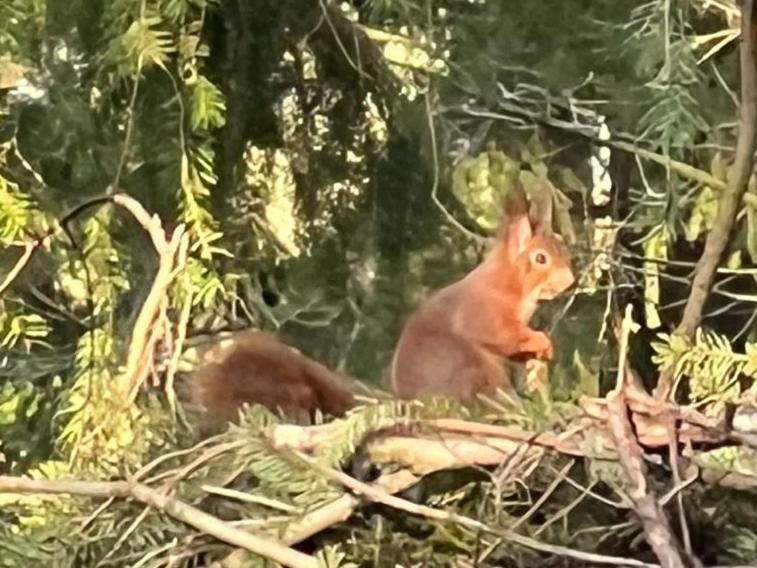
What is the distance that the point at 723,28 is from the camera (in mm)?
457

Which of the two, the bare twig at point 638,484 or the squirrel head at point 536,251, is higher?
the squirrel head at point 536,251

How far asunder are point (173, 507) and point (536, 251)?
0.16 metres

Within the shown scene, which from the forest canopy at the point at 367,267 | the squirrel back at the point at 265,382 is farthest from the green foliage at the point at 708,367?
the squirrel back at the point at 265,382

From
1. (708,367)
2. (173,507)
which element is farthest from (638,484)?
(173,507)

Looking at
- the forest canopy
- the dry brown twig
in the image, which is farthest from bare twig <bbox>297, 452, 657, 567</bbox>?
the dry brown twig

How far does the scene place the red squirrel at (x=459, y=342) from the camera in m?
0.47

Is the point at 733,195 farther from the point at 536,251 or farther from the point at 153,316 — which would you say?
the point at 153,316

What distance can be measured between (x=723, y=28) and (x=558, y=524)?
0.59 feet

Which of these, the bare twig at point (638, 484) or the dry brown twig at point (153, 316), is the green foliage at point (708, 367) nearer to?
the bare twig at point (638, 484)

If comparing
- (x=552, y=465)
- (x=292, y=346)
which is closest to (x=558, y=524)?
(x=552, y=465)

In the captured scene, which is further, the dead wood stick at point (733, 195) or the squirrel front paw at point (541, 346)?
the squirrel front paw at point (541, 346)

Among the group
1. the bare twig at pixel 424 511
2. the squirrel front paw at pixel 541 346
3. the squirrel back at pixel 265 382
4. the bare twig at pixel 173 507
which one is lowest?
the bare twig at pixel 173 507

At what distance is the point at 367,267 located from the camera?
0.50 metres

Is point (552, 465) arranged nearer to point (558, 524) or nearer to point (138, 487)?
point (558, 524)
